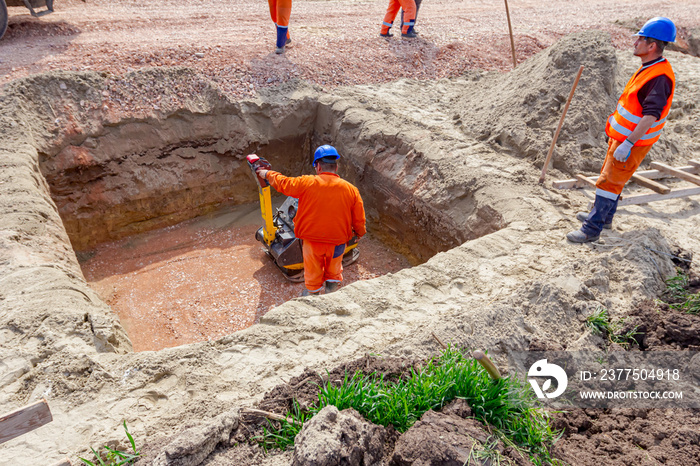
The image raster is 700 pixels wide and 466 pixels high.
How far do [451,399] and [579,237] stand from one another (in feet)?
8.87

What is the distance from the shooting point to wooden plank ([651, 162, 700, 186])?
17.5ft

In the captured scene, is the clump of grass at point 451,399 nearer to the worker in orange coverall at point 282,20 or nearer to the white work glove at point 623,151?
the white work glove at point 623,151

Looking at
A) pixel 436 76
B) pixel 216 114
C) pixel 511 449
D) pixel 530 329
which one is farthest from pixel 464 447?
pixel 436 76

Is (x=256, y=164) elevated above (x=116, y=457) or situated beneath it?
elevated above

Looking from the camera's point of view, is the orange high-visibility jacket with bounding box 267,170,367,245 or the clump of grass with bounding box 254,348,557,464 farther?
the orange high-visibility jacket with bounding box 267,170,367,245

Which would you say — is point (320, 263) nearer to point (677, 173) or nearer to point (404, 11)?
point (677, 173)

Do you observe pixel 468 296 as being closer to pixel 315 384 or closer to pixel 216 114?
pixel 315 384

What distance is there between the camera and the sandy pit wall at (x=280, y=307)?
3096 mm

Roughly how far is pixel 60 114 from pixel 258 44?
385cm

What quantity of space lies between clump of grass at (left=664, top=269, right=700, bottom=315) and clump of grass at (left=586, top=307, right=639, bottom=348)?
1.89 ft

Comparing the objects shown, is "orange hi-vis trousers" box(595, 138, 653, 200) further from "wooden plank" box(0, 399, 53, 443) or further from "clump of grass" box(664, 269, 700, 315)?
"wooden plank" box(0, 399, 53, 443)

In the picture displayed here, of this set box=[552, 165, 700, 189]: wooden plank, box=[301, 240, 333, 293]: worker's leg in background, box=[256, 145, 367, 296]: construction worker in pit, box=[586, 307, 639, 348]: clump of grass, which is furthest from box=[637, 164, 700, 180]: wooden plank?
box=[301, 240, 333, 293]: worker's leg in background

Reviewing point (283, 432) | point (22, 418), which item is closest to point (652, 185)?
point (283, 432)

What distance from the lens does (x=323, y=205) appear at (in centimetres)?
466
